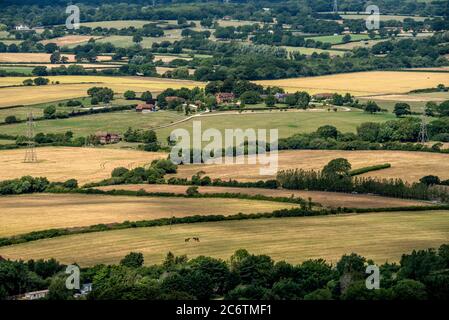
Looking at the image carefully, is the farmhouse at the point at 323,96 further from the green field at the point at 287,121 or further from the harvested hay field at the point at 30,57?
the harvested hay field at the point at 30,57

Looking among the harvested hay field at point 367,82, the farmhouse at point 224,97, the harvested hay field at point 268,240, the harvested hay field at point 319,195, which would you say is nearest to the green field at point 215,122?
the farmhouse at point 224,97

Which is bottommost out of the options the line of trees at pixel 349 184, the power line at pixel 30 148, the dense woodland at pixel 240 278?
the power line at pixel 30 148

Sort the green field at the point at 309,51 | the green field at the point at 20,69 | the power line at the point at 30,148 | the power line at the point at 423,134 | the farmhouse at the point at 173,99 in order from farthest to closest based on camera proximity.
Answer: the green field at the point at 309,51
the green field at the point at 20,69
the farmhouse at the point at 173,99
the power line at the point at 423,134
the power line at the point at 30,148

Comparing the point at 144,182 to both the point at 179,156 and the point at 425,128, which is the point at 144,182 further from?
the point at 425,128

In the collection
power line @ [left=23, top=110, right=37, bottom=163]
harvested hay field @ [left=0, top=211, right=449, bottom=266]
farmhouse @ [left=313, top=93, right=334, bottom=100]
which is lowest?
farmhouse @ [left=313, top=93, right=334, bottom=100]

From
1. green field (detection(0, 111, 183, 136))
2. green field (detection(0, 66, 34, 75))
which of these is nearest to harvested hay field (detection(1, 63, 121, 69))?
green field (detection(0, 66, 34, 75))

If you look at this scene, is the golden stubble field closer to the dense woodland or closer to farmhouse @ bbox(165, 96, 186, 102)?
farmhouse @ bbox(165, 96, 186, 102)
